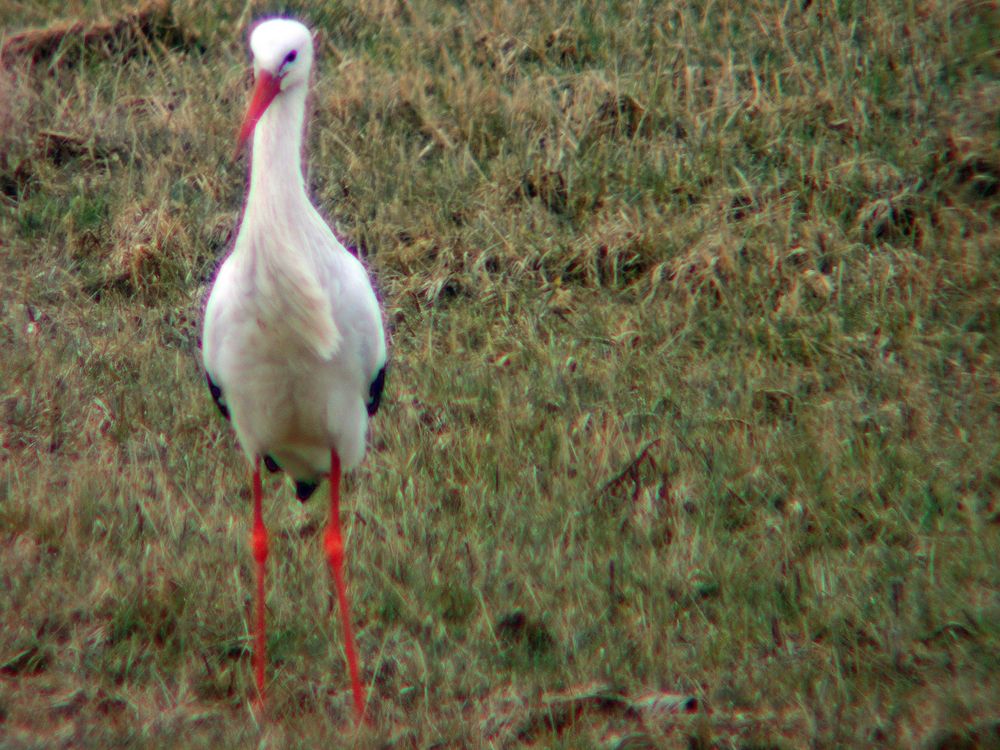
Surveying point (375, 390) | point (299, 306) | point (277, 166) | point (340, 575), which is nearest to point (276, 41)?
point (277, 166)

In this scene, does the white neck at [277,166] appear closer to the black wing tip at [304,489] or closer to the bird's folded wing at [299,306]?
the bird's folded wing at [299,306]

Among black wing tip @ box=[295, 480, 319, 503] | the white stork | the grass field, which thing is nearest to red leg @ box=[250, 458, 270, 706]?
the white stork

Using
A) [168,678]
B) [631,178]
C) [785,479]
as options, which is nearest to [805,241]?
[631,178]

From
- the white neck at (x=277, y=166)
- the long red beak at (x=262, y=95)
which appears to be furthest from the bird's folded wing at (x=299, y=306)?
the long red beak at (x=262, y=95)

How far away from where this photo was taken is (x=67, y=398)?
16.8 ft

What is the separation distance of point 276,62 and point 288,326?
655 mm

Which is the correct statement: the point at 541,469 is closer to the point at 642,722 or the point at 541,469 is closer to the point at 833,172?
the point at 642,722

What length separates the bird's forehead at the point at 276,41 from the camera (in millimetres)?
3408

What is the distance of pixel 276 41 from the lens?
3.44 m

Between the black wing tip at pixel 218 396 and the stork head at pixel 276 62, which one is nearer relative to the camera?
the stork head at pixel 276 62

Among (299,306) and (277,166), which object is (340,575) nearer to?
(299,306)

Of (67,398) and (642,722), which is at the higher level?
(642,722)

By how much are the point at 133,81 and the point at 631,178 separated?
8.92 feet

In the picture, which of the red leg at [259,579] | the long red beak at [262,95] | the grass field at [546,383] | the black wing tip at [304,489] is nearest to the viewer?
the long red beak at [262,95]
